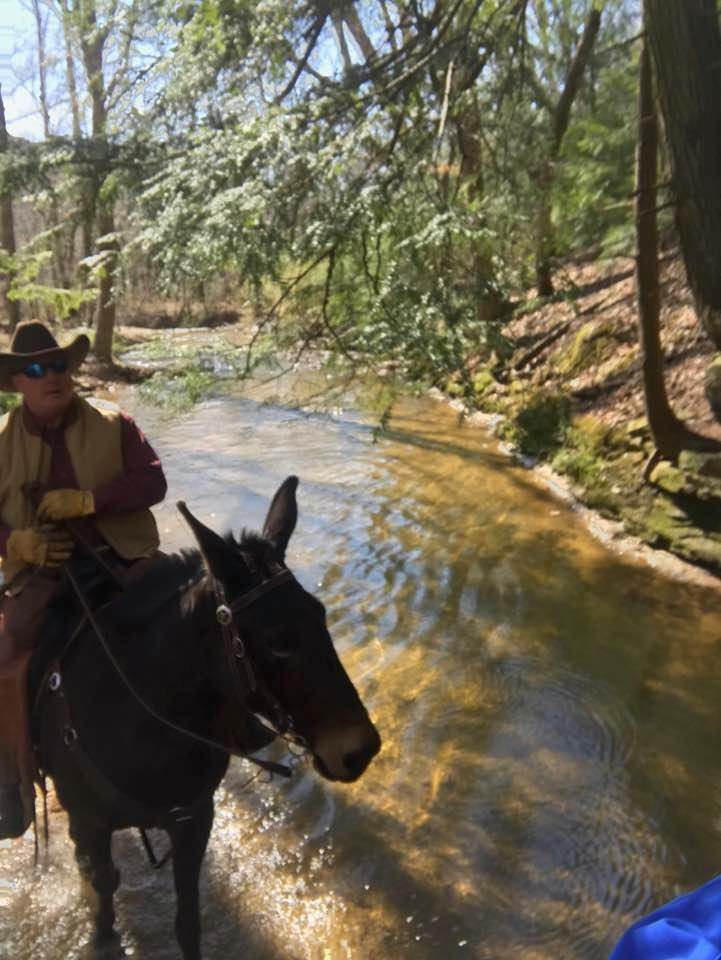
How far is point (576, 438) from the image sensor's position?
10969mm

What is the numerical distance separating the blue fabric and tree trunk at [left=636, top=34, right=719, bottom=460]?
7.28 meters

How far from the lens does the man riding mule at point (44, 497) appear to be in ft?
10.5

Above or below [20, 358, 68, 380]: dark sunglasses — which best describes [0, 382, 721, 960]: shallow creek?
below

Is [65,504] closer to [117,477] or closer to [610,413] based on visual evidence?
[117,477]

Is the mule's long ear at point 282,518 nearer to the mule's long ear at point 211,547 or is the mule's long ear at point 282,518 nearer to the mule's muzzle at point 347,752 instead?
the mule's long ear at point 211,547

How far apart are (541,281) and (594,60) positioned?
13.5 ft

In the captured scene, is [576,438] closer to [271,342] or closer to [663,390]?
[663,390]

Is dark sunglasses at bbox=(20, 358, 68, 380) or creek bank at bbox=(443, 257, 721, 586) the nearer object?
dark sunglasses at bbox=(20, 358, 68, 380)

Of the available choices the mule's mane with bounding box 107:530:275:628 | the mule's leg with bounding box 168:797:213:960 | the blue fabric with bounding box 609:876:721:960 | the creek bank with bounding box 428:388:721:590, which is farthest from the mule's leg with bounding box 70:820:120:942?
the creek bank with bounding box 428:388:721:590

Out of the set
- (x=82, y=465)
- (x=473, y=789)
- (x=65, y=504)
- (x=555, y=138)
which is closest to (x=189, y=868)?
(x=65, y=504)

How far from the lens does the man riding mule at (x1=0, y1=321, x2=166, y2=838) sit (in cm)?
321

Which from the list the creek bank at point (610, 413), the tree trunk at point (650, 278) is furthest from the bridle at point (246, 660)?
the tree trunk at point (650, 278)

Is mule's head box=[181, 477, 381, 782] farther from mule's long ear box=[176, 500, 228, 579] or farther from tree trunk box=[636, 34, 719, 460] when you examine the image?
tree trunk box=[636, 34, 719, 460]

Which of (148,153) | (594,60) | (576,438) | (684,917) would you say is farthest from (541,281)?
(684,917)
